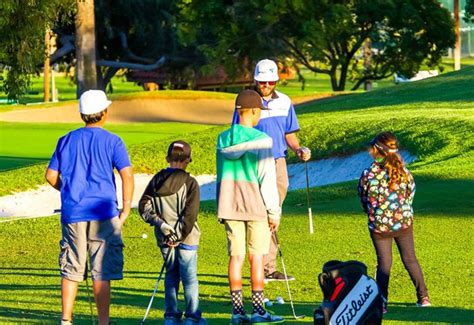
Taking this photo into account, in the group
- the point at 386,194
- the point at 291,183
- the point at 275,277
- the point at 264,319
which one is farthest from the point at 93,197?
the point at 291,183

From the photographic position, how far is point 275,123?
12.2 meters

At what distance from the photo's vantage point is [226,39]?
5528 centimetres

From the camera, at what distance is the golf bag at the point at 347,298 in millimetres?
8750

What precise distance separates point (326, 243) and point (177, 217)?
17.4 ft

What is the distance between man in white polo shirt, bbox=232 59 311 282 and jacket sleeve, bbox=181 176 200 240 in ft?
7.23

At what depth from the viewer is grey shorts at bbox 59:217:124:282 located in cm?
948

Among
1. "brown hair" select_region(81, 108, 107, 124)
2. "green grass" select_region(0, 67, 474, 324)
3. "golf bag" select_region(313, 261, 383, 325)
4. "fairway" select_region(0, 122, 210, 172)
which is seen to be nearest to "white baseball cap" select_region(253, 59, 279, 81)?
"green grass" select_region(0, 67, 474, 324)

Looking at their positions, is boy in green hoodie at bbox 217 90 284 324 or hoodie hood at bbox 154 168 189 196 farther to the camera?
boy in green hoodie at bbox 217 90 284 324

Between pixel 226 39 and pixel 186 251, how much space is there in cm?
4577

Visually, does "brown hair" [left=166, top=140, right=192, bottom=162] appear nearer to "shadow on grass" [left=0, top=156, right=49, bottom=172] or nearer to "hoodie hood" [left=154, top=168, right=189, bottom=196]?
"hoodie hood" [left=154, top=168, right=189, bottom=196]

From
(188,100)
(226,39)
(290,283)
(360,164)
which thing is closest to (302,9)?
(226,39)

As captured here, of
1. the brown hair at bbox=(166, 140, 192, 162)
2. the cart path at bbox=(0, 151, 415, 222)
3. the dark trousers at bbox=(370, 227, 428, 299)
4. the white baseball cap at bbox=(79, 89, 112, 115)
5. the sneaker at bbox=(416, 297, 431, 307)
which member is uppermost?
the white baseball cap at bbox=(79, 89, 112, 115)

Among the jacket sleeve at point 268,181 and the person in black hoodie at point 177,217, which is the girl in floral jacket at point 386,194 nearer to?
the jacket sleeve at point 268,181

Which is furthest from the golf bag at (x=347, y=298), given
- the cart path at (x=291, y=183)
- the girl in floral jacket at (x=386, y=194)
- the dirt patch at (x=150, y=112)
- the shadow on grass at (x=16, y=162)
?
the dirt patch at (x=150, y=112)
